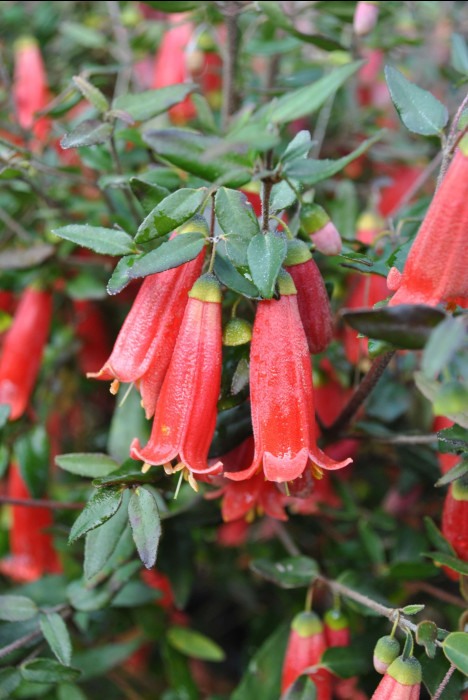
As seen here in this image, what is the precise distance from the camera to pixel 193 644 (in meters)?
1.14

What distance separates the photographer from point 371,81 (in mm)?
1722

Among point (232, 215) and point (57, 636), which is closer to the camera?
point (232, 215)

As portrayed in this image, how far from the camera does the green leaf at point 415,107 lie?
701 millimetres

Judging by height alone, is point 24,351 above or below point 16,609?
above

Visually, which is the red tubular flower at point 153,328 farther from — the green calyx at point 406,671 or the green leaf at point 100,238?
the green calyx at point 406,671

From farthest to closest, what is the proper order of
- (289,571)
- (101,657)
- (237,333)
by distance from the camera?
(101,657)
(289,571)
(237,333)

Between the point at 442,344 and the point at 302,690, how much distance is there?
0.51 meters

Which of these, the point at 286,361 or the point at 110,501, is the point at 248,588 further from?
the point at 286,361

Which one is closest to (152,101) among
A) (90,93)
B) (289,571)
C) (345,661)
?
(90,93)

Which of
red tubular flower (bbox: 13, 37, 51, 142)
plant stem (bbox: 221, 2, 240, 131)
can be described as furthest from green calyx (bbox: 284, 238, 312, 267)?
red tubular flower (bbox: 13, 37, 51, 142)

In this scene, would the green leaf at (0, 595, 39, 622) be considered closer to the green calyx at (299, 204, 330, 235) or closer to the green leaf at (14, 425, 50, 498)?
the green leaf at (14, 425, 50, 498)

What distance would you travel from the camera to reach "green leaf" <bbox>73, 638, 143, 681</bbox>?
1124mm

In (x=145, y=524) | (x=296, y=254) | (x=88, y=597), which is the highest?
(x=296, y=254)

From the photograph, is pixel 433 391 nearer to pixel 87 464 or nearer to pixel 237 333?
pixel 237 333
